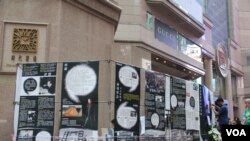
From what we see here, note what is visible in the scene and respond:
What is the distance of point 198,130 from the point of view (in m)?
9.36

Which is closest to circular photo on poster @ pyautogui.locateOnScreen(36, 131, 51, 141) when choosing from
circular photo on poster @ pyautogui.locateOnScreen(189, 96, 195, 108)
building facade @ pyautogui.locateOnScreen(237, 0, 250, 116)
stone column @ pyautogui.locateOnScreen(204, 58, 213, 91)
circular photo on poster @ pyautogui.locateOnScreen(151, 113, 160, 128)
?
circular photo on poster @ pyautogui.locateOnScreen(151, 113, 160, 128)

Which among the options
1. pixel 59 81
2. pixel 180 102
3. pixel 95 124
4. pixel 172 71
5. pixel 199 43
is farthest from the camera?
pixel 199 43

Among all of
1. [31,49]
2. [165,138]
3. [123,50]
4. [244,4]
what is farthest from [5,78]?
[244,4]

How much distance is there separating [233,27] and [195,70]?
21993 mm

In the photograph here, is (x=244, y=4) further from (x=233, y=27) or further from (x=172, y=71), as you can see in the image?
(x=172, y=71)

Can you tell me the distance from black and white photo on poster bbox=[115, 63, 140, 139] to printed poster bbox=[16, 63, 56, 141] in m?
1.25

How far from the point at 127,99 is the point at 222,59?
35.3 metres

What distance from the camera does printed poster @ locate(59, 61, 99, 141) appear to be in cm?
703

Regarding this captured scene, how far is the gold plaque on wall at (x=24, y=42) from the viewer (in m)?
8.96

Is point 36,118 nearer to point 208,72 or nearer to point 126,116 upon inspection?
point 126,116

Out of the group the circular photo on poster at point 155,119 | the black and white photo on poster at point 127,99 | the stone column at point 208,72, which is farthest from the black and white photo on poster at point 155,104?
the stone column at point 208,72

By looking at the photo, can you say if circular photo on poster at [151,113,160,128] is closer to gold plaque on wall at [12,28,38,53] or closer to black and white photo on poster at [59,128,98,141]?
black and white photo on poster at [59,128,98,141]

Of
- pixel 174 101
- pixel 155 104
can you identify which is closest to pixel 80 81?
pixel 155 104

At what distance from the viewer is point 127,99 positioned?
7266 millimetres
